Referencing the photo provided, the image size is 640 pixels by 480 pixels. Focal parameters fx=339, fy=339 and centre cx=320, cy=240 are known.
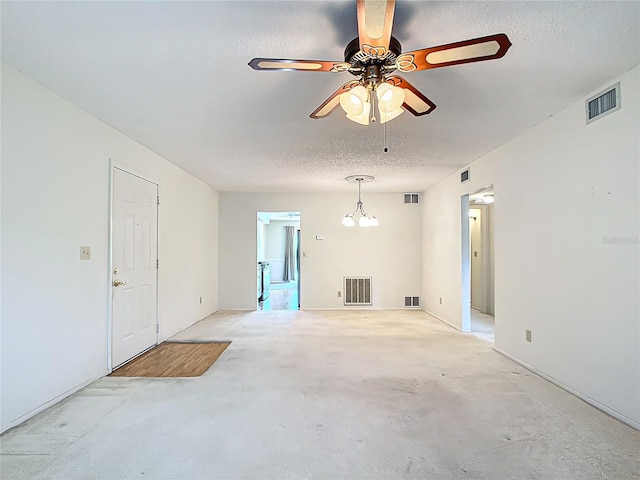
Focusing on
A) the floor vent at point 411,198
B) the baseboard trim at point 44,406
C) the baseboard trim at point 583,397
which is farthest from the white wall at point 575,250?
the baseboard trim at point 44,406

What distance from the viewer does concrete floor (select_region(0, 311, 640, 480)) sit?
1.83 metres

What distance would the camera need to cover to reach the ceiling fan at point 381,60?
1.42m

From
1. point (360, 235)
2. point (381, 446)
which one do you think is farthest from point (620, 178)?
point (360, 235)

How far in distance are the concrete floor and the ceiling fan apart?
1.95 m

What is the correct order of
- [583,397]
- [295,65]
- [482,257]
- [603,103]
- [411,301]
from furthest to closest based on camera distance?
[411,301] < [482,257] < [583,397] < [603,103] < [295,65]

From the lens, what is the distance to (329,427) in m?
2.25

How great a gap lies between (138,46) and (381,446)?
8.98 feet

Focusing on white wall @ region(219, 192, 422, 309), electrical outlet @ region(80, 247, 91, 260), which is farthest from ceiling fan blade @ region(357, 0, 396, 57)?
white wall @ region(219, 192, 422, 309)

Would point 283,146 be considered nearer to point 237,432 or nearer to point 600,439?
point 237,432

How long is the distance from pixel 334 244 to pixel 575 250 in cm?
449

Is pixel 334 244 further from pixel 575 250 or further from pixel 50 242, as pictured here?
pixel 50 242

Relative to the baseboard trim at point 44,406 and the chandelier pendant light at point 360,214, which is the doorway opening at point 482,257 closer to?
the chandelier pendant light at point 360,214

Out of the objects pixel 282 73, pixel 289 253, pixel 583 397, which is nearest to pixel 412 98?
pixel 282 73

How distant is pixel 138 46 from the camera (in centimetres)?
194
